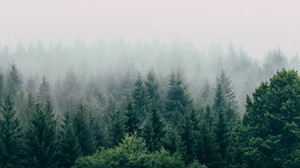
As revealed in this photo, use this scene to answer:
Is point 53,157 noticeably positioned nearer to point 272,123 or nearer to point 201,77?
point 272,123

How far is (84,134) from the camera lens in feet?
212

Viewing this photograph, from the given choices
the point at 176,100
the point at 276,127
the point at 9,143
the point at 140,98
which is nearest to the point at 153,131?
the point at 276,127

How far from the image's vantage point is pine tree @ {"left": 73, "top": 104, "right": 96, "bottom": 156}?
6406 centimetres

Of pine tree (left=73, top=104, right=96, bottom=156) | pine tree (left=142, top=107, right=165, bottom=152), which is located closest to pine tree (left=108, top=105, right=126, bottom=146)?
pine tree (left=73, top=104, right=96, bottom=156)

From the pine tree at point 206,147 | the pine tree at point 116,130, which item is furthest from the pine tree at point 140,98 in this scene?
the pine tree at point 206,147

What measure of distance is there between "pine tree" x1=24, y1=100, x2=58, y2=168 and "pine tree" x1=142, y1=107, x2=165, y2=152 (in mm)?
10427

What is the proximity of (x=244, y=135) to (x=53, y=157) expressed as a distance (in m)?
21.2

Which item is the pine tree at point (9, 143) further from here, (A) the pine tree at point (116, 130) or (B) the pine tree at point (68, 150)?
(A) the pine tree at point (116, 130)

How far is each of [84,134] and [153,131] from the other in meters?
9.78

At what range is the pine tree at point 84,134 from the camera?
64.1 meters

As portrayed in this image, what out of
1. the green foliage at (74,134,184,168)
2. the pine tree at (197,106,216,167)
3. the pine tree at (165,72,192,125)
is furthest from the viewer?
the pine tree at (165,72,192,125)

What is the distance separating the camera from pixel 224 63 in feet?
623

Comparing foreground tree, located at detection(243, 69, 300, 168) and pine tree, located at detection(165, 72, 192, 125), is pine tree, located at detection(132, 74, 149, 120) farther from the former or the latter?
foreground tree, located at detection(243, 69, 300, 168)

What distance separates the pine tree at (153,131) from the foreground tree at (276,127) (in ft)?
32.9
